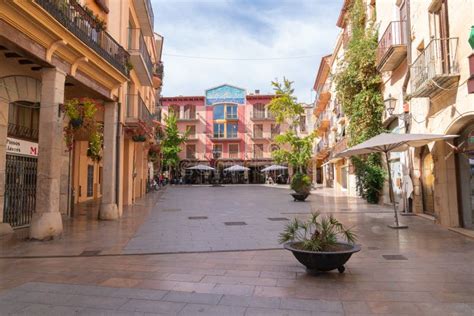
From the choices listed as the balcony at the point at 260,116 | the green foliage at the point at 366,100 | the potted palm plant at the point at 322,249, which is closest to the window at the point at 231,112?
the balcony at the point at 260,116

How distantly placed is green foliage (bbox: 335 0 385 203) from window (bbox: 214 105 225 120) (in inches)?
1461

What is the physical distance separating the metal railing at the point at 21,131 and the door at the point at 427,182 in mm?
12120

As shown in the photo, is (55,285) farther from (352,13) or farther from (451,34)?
(352,13)

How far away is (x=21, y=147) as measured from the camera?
35.2 ft

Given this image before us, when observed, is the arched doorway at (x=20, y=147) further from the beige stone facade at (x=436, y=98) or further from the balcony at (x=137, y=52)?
the beige stone facade at (x=436, y=98)

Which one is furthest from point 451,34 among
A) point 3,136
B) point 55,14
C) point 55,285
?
point 3,136

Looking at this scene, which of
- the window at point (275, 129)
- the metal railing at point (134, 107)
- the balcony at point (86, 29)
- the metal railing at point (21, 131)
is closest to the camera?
the balcony at point (86, 29)

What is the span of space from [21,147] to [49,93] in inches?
109

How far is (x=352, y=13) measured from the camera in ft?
66.4

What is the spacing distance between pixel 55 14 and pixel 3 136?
3402mm

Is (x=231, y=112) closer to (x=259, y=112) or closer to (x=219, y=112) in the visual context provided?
(x=219, y=112)

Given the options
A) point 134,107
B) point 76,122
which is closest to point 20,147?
point 76,122

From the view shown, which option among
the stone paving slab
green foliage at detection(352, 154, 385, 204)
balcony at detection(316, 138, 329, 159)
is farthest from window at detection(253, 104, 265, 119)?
the stone paving slab

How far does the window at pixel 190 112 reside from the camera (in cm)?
5556
